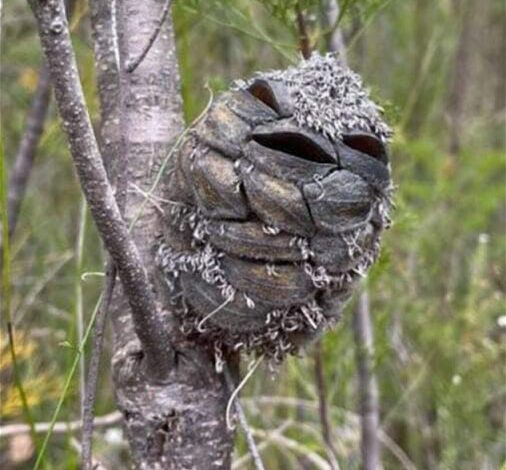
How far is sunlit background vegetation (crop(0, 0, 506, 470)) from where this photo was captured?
5.71 ft

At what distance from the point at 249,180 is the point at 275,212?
3 centimetres

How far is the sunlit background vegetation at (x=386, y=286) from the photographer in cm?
174

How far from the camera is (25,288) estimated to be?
2.48 m

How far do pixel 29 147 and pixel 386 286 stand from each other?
0.92m

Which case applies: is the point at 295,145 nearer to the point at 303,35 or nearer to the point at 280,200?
the point at 280,200

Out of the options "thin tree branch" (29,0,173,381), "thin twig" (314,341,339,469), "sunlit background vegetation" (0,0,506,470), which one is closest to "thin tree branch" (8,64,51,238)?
"sunlit background vegetation" (0,0,506,470)

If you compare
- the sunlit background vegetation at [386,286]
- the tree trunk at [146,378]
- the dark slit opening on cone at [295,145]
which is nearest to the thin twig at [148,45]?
the tree trunk at [146,378]

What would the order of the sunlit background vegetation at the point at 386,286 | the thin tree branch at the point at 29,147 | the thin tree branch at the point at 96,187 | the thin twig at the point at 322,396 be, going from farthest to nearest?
the sunlit background vegetation at the point at 386,286, the thin tree branch at the point at 29,147, the thin twig at the point at 322,396, the thin tree branch at the point at 96,187

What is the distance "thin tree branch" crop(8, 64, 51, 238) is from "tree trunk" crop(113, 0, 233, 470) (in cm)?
56

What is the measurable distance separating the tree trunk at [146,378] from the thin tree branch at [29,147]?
1.83 feet

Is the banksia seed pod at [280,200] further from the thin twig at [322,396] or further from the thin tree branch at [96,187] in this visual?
the thin twig at [322,396]

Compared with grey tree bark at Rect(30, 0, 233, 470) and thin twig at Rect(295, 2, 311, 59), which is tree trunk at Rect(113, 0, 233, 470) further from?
A: thin twig at Rect(295, 2, 311, 59)

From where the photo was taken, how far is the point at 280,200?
70 cm

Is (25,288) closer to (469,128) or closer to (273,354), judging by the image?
(469,128)
